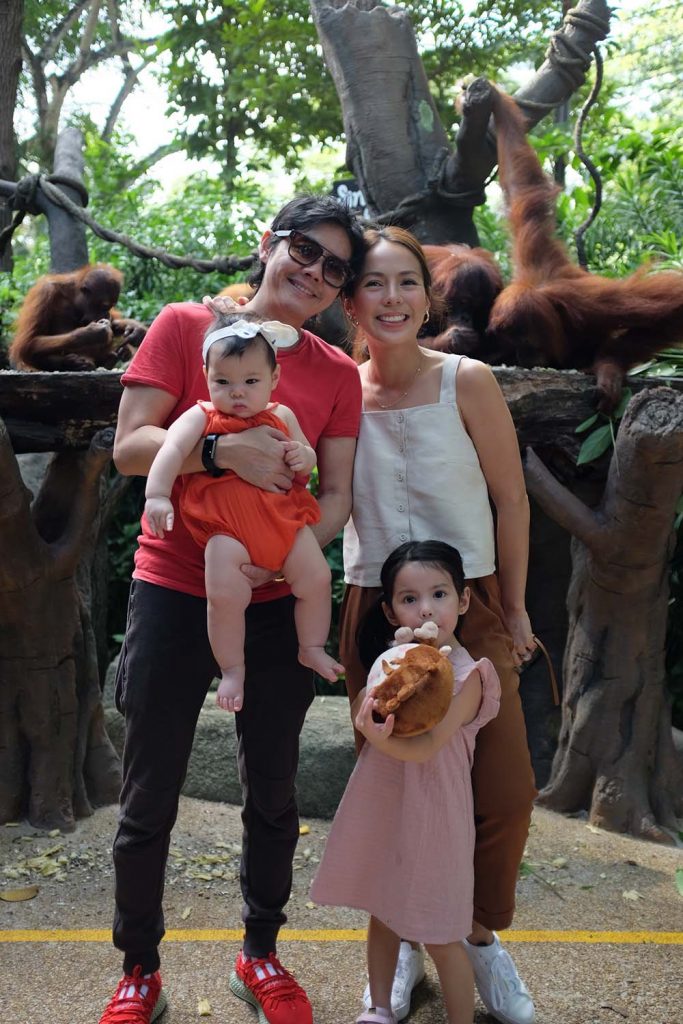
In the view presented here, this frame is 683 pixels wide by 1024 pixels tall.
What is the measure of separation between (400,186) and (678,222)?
2244mm

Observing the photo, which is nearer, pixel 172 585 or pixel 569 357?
pixel 172 585

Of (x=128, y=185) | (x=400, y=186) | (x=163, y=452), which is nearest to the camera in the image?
(x=163, y=452)

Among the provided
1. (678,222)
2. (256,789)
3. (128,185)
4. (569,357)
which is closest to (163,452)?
(256,789)

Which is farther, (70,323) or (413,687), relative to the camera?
(70,323)

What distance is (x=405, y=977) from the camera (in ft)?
7.30

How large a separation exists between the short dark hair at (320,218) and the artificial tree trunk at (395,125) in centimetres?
237

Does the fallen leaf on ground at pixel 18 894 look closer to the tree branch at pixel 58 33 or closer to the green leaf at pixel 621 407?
the green leaf at pixel 621 407

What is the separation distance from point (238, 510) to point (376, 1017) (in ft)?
3.55

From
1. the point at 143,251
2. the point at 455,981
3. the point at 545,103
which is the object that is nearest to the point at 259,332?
the point at 455,981

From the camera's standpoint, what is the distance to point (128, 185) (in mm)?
11016

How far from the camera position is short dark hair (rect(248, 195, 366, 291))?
1.98 metres

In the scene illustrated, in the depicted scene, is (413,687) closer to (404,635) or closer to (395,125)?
(404,635)

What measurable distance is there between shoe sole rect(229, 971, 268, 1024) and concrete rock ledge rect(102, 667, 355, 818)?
1.27 metres

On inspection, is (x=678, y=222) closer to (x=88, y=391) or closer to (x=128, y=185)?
(x=88, y=391)
